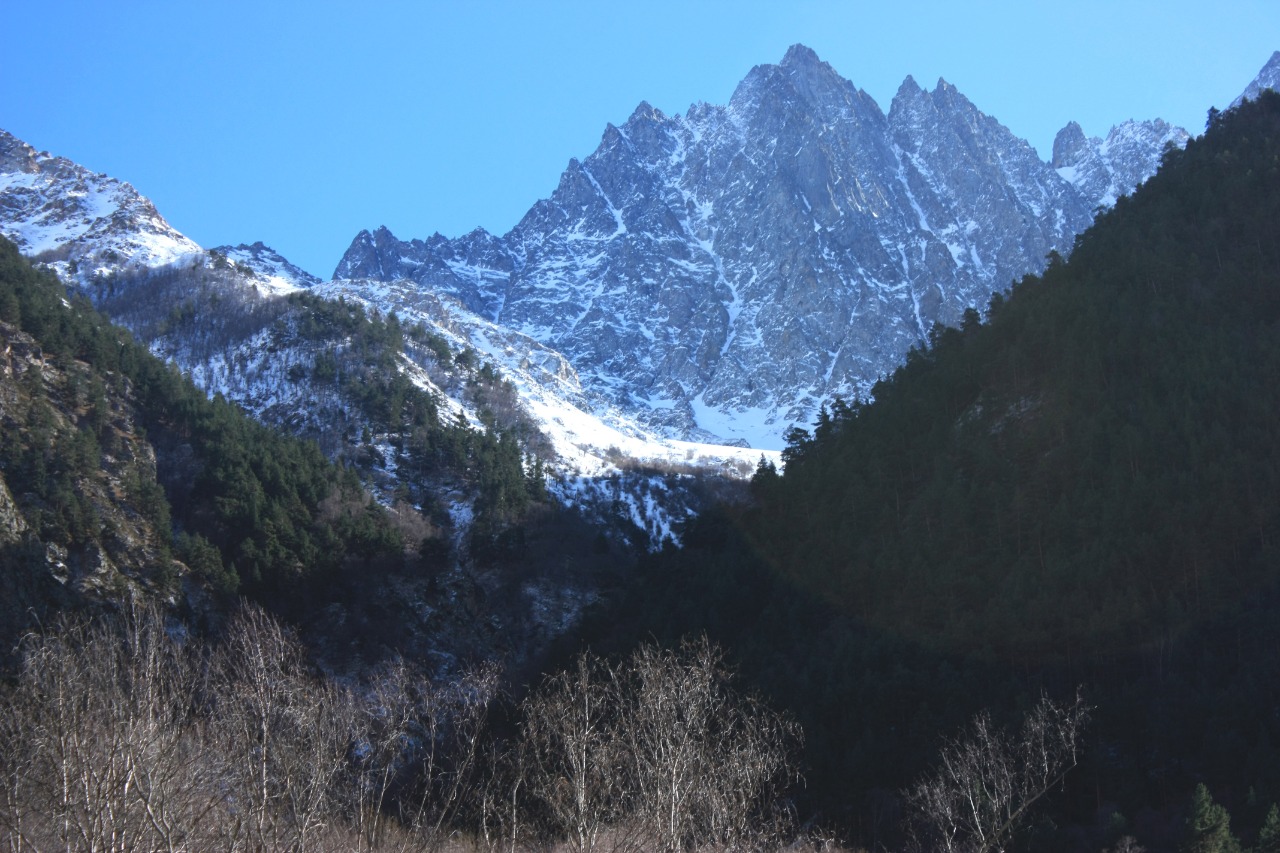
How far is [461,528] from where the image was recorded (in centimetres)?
8669

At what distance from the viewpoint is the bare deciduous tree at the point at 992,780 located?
29.0m

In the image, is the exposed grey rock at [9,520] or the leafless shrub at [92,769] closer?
the leafless shrub at [92,769]

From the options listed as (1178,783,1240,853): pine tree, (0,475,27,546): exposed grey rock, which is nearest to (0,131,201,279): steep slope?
(0,475,27,546): exposed grey rock

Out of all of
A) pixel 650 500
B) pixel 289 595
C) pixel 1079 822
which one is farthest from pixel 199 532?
pixel 1079 822

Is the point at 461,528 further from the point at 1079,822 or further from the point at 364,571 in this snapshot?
the point at 1079,822

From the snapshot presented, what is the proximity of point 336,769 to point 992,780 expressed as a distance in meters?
19.7

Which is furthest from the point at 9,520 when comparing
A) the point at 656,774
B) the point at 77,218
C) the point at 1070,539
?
the point at 77,218

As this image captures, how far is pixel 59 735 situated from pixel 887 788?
30.2 metres

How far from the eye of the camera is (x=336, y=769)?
23.5 meters

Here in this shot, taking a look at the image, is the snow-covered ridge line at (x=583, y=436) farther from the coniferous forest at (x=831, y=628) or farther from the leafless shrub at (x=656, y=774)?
the leafless shrub at (x=656, y=774)

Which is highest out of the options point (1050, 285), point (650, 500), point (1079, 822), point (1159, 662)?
point (1050, 285)

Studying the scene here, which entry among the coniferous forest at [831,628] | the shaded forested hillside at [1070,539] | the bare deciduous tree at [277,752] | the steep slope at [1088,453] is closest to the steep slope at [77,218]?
the coniferous forest at [831,628]

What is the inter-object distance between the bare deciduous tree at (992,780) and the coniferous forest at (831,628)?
0.25m

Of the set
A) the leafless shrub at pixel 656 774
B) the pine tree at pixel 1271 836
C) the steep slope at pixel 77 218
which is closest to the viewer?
the leafless shrub at pixel 656 774
